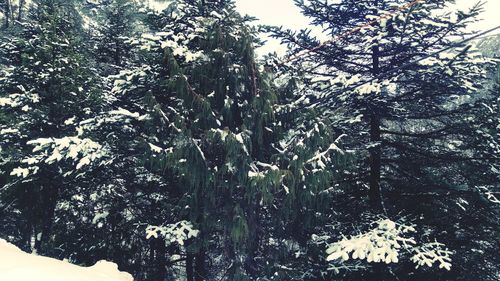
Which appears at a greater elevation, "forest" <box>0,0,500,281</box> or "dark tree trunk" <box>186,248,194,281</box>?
"forest" <box>0,0,500,281</box>

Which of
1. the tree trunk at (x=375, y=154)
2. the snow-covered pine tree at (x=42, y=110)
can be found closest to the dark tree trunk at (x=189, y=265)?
the snow-covered pine tree at (x=42, y=110)

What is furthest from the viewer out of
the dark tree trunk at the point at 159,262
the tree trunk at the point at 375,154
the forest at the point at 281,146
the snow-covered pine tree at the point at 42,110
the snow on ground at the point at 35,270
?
the dark tree trunk at the point at 159,262

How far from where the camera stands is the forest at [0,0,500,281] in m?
7.59

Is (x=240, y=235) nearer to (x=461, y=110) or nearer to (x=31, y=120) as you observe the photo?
(x=461, y=110)

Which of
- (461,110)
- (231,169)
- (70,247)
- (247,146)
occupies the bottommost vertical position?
(70,247)

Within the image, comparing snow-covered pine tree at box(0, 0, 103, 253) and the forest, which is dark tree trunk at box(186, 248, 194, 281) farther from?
snow-covered pine tree at box(0, 0, 103, 253)

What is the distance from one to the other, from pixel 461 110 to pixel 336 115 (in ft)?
10.5

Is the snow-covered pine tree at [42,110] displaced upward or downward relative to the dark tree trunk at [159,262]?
upward

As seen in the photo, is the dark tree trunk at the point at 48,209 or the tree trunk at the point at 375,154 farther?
the dark tree trunk at the point at 48,209

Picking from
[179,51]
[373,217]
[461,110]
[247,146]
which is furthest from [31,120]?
[461,110]

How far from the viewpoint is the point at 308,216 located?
27.9 feet

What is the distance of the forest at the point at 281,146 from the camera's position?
24.9 ft

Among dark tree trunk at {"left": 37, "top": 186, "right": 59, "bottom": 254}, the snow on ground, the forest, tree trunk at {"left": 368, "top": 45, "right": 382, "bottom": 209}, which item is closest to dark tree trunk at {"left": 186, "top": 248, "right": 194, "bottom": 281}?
the forest

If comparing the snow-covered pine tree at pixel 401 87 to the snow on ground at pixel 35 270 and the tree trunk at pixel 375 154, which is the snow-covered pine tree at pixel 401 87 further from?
the snow on ground at pixel 35 270
